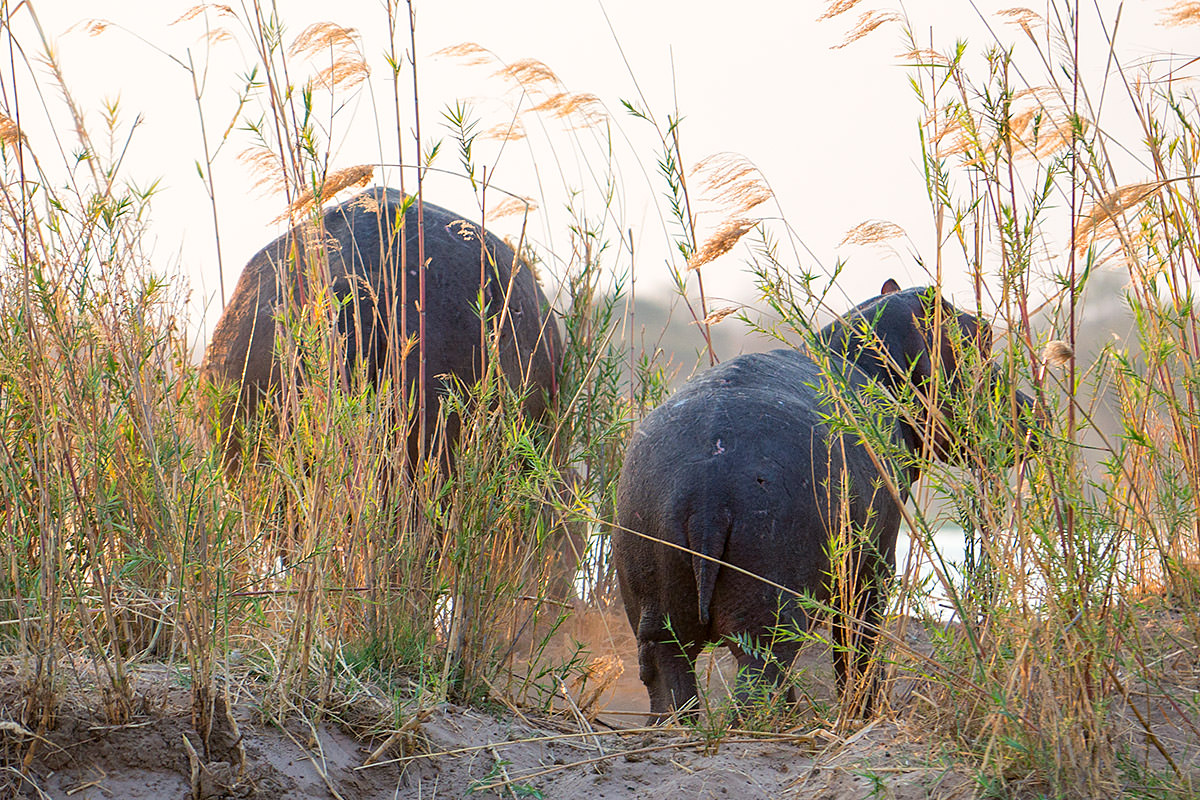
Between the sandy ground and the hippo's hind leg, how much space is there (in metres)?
0.26

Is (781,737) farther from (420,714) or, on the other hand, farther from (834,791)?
(420,714)

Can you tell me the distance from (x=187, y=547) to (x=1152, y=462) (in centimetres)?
224

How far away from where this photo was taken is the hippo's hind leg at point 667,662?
3.12 metres

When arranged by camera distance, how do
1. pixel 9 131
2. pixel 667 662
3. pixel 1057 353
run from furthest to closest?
pixel 667 662 < pixel 9 131 < pixel 1057 353

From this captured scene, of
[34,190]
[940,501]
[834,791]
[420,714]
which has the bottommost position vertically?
[834,791]

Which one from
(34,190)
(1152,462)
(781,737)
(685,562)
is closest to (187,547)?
(34,190)

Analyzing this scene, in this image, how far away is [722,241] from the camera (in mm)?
2496

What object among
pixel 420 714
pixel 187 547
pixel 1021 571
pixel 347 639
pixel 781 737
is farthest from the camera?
pixel 347 639

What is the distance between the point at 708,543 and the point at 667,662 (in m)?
0.53

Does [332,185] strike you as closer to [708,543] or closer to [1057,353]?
[708,543]

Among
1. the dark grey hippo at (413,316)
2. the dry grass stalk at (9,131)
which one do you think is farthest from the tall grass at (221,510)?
the dark grey hippo at (413,316)

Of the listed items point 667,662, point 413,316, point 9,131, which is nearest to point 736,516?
point 667,662

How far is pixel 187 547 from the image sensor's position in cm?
231

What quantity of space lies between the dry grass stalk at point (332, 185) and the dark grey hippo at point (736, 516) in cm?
114
